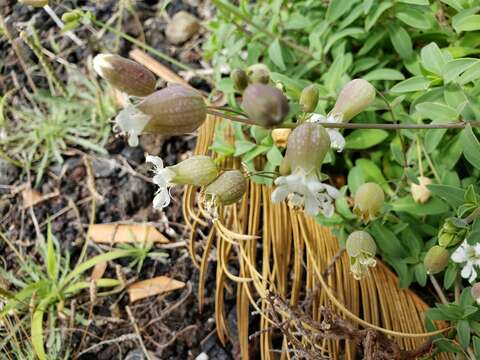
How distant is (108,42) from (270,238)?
1296 mm

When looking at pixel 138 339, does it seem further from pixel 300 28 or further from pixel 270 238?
pixel 300 28

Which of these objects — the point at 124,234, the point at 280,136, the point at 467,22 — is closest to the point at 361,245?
the point at 280,136

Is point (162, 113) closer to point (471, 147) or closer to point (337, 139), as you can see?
point (337, 139)

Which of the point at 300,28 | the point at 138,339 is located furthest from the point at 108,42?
the point at 138,339

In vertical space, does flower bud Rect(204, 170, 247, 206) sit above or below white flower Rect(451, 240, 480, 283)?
above

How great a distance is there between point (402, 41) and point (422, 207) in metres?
0.52

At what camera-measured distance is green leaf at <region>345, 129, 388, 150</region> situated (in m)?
1.82

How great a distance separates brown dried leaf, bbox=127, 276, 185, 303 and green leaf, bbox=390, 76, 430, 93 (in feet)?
3.11

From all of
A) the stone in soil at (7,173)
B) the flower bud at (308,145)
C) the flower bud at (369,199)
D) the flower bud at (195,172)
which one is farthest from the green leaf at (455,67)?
the stone in soil at (7,173)

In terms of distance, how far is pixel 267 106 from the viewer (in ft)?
3.28

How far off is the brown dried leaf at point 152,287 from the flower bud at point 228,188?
828 millimetres

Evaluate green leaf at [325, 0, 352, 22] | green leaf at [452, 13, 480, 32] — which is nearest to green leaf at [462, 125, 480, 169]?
green leaf at [452, 13, 480, 32]

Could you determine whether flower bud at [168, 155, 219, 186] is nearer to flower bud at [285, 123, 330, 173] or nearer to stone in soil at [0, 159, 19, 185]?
flower bud at [285, 123, 330, 173]

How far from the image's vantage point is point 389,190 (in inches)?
72.5
